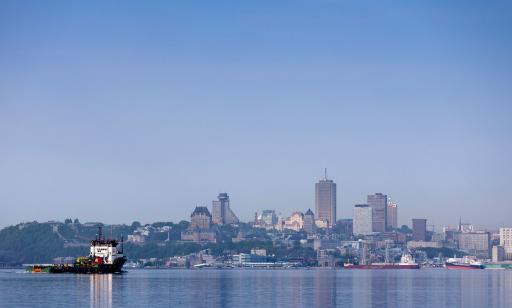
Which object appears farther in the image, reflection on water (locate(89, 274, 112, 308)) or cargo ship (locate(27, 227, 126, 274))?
cargo ship (locate(27, 227, 126, 274))

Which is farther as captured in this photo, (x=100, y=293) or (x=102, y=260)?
(x=102, y=260)

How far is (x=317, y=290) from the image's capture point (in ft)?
412

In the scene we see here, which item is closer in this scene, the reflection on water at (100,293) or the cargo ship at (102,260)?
the reflection on water at (100,293)

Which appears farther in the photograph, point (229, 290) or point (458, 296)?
point (229, 290)

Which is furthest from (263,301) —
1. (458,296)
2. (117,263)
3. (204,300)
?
(117,263)

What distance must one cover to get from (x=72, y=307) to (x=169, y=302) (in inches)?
382

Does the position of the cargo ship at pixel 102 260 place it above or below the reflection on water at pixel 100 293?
above

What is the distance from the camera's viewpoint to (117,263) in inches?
6978

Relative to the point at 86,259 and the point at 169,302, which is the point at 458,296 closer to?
the point at 169,302

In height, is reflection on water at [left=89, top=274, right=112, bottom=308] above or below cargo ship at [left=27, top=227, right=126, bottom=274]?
below

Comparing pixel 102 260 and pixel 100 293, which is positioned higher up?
pixel 102 260

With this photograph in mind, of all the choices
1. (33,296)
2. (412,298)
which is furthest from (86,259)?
(412,298)

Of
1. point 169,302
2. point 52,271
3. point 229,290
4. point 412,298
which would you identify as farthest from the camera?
point 52,271

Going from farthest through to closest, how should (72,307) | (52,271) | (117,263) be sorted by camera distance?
(52,271), (117,263), (72,307)
